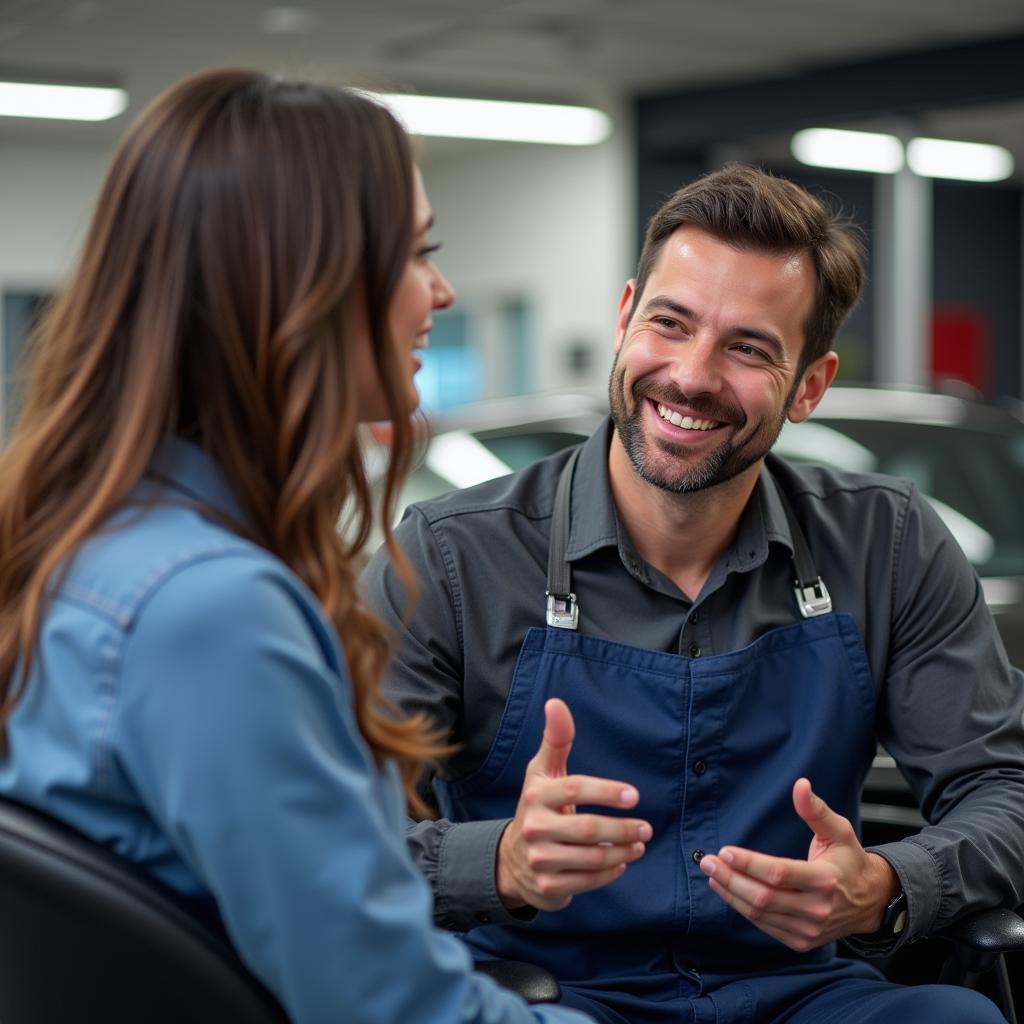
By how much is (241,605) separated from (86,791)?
0.57 ft

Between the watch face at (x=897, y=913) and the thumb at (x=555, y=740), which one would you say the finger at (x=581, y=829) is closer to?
the thumb at (x=555, y=740)

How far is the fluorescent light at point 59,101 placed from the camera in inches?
367

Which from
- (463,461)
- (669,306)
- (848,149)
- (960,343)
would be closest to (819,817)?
(669,306)

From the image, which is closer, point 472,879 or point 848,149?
point 472,879

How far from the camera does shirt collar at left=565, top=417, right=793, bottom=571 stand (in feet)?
6.14

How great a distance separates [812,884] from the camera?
4.96ft

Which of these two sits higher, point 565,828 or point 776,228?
point 776,228

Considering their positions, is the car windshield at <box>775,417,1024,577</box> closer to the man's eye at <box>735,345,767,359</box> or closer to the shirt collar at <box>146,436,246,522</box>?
the man's eye at <box>735,345,767,359</box>

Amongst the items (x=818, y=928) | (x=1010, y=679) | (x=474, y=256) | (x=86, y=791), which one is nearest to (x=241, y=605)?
(x=86, y=791)

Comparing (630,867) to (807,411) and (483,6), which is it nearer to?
(807,411)

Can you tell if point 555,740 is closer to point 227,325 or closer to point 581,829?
point 581,829

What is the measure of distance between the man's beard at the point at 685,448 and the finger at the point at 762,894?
20.4 inches

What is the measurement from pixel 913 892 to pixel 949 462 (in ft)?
7.72

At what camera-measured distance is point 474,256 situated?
12.4m
